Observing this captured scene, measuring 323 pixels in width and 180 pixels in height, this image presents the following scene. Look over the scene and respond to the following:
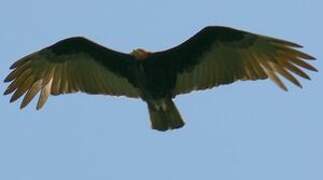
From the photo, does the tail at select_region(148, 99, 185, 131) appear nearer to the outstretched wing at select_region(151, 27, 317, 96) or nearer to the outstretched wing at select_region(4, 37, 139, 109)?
the outstretched wing at select_region(151, 27, 317, 96)

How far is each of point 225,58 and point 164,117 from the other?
45.1 inches

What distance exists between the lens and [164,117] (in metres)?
17.3

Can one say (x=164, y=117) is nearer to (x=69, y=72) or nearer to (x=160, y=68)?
(x=160, y=68)

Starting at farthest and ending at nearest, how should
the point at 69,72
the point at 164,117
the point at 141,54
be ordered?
the point at 69,72
the point at 164,117
the point at 141,54

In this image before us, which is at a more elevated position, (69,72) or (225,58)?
(69,72)

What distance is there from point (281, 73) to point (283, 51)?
343 millimetres

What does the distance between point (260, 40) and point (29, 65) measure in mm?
3152

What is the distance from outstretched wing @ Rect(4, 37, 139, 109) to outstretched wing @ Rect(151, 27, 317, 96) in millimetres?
793

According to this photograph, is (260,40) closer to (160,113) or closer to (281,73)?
(281,73)

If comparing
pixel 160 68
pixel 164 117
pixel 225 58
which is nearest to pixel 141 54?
pixel 160 68

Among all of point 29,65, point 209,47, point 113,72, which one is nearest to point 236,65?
point 209,47

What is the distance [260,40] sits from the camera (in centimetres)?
1744

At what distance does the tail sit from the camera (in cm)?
1730

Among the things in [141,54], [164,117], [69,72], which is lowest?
[164,117]
